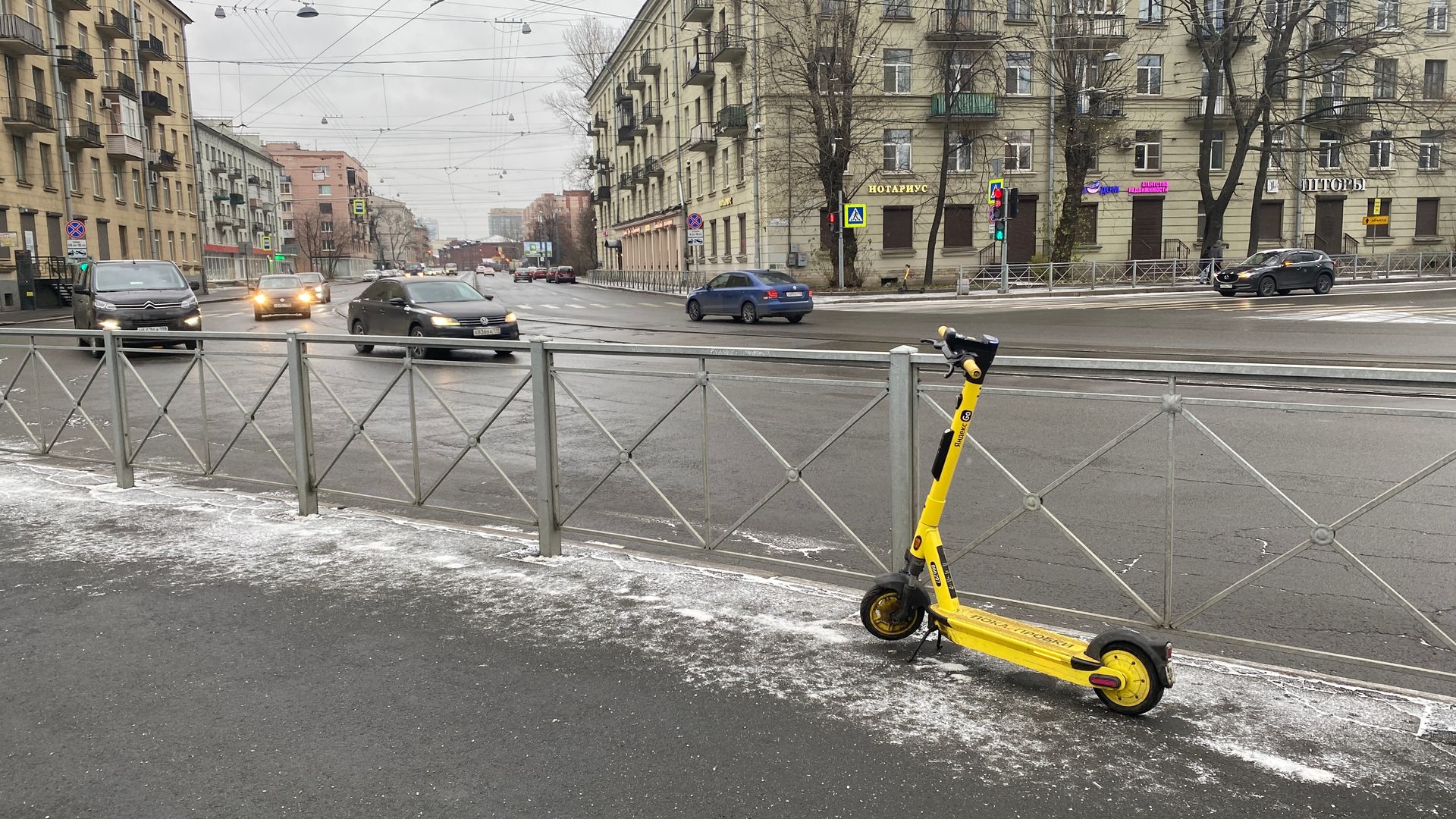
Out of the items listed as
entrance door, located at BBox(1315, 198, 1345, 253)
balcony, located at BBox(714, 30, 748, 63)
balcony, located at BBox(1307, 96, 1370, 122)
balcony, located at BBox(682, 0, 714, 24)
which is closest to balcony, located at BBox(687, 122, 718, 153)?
balcony, located at BBox(714, 30, 748, 63)

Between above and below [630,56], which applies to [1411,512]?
below

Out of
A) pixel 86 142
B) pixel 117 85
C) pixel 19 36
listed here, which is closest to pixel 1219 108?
pixel 19 36

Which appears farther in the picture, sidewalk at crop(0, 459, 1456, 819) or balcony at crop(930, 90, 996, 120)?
balcony at crop(930, 90, 996, 120)

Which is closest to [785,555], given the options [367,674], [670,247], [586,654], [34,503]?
[586,654]

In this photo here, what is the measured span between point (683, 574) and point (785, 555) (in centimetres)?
76

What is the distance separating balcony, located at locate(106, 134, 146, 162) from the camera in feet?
169

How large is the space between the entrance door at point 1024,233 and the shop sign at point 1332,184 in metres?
13.3

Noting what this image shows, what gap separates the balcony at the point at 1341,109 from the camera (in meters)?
44.9

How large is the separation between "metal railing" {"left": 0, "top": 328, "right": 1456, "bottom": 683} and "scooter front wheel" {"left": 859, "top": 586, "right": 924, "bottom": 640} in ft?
1.46

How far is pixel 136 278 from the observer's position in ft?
65.5

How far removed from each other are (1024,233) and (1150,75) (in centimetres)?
904

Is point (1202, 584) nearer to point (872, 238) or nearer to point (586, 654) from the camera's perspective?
point (586, 654)

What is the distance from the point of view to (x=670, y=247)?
65.4m

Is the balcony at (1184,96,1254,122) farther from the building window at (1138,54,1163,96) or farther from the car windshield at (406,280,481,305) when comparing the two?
the car windshield at (406,280,481,305)
